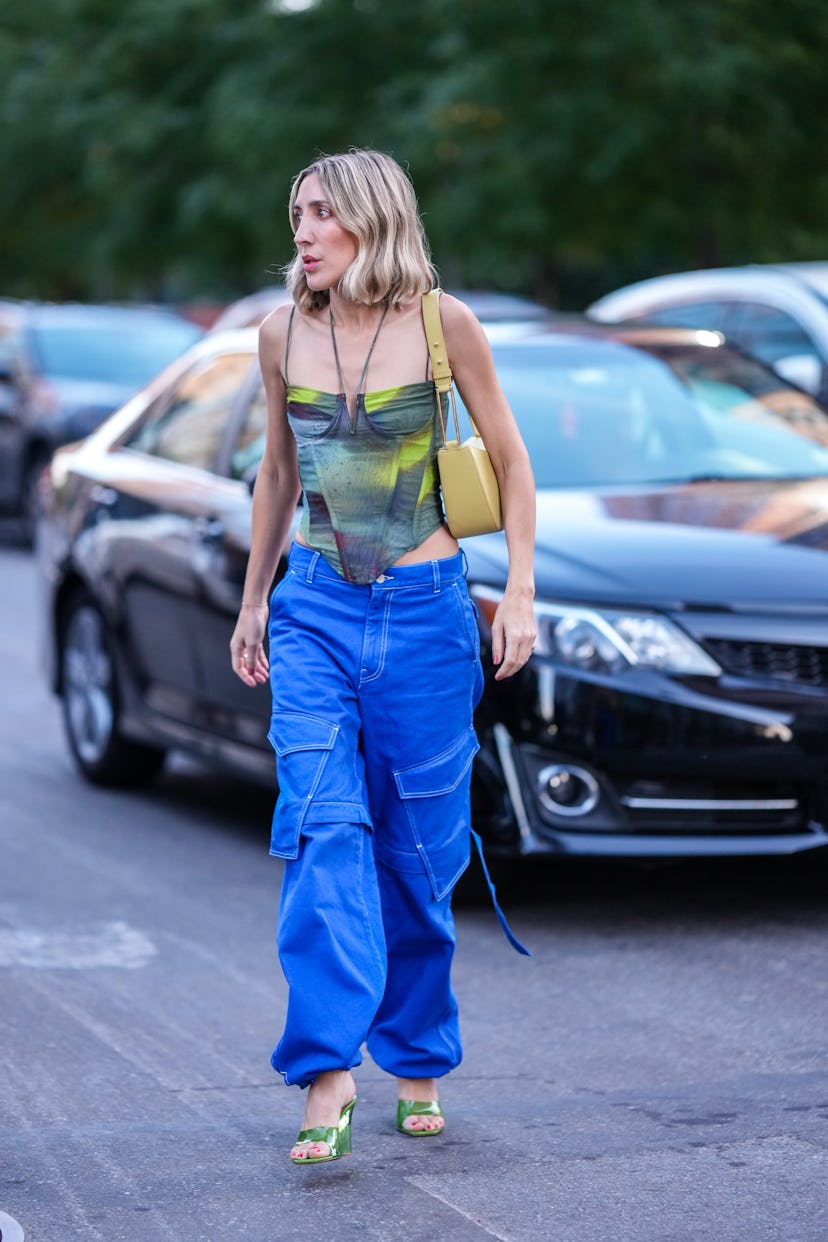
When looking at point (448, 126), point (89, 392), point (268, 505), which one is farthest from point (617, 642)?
point (448, 126)

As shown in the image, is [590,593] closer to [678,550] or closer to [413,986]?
[678,550]

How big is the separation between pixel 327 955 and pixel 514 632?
657 millimetres

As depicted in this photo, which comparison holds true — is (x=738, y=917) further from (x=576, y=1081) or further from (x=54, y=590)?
(x=54, y=590)

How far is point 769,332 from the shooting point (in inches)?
394

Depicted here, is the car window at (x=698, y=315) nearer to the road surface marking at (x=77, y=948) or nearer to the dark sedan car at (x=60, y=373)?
the road surface marking at (x=77, y=948)

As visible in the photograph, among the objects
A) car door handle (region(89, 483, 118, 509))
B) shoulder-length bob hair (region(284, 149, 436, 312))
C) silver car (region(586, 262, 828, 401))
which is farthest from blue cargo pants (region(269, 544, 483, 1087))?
silver car (region(586, 262, 828, 401))

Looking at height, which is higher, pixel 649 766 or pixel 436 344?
pixel 436 344

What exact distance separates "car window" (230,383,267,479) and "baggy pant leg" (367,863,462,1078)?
8.60 ft

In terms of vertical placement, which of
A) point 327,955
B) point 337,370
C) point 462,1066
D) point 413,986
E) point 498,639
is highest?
point 337,370

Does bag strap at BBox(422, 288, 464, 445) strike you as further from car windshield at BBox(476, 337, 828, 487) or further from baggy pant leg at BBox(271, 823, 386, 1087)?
car windshield at BBox(476, 337, 828, 487)

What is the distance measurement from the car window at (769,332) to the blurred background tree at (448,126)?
10.8 m

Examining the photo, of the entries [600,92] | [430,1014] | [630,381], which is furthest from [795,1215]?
[600,92]

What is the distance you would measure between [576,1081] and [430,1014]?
0.48 metres

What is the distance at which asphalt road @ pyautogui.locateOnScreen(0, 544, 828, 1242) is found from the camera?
374cm
